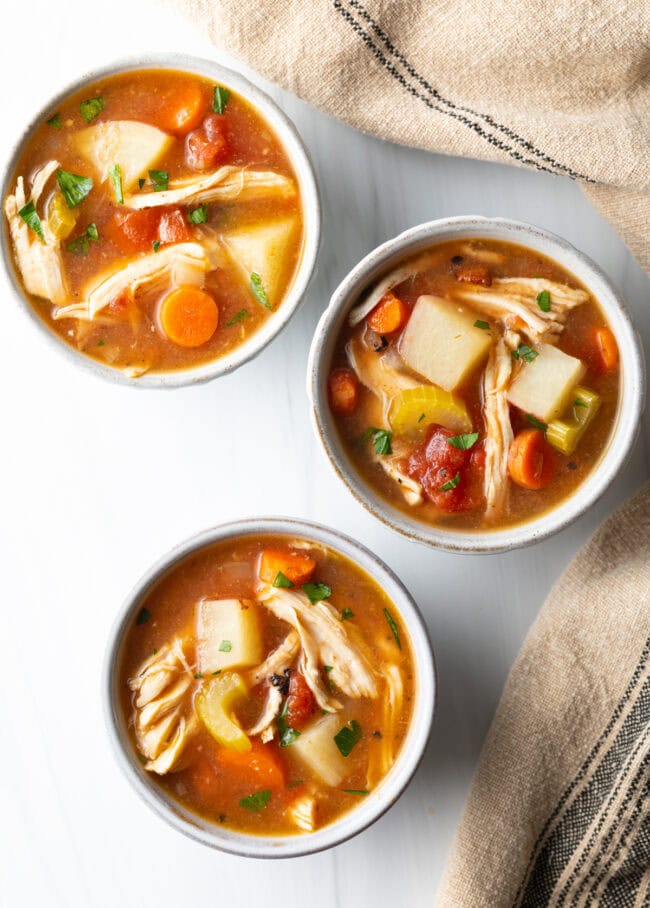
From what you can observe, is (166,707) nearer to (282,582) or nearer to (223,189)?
(282,582)

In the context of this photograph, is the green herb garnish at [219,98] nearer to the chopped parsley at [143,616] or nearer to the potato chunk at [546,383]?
the potato chunk at [546,383]

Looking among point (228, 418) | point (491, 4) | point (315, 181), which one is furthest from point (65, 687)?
point (491, 4)

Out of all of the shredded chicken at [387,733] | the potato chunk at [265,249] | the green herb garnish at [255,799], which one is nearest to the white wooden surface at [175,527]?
the potato chunk at [265,249]

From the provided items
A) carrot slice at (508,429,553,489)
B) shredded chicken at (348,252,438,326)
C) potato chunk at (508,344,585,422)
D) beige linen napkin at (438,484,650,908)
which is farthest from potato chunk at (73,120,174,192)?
beige linen napkin at (438,484,650,908)

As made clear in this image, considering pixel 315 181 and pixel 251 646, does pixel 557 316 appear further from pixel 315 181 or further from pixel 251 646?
pixel 251 646

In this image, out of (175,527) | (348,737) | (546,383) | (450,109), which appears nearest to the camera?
(546,383)

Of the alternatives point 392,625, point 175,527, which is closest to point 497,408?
point 392,625

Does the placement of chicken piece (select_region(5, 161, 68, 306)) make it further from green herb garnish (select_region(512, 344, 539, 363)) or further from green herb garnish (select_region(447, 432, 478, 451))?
green herb garnish (select_region(512, 344, 539, 363))
